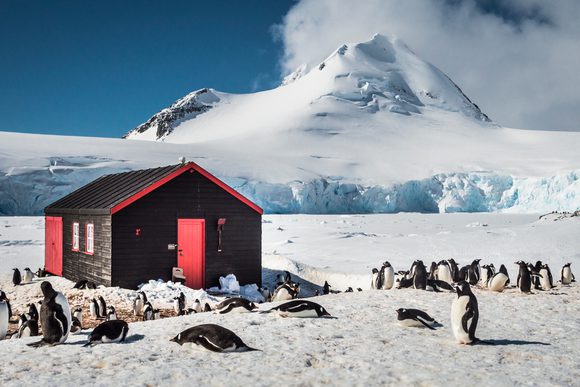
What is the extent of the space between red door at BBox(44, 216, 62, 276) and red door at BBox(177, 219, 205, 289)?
5.96 m

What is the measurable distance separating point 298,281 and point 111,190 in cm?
774

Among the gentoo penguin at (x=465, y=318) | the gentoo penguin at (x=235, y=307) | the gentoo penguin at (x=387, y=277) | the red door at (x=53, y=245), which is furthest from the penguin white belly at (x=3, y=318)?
the red door at (x=53, y=245)

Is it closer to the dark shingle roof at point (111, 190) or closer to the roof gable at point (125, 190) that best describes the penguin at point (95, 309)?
the roof gable at point (125, 190)

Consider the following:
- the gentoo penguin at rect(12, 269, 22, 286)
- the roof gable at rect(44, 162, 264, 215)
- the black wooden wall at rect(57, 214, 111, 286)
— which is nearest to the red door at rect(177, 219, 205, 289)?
the roof gable at rect(44, 162, 264, 215)

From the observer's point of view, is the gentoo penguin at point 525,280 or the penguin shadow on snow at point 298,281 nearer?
the gentoo penguin at point 525,280

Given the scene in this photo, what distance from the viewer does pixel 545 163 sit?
77.8m

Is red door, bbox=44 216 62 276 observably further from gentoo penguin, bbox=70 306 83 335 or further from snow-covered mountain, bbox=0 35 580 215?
snow-covered mountain, bbox=0 35 580 215

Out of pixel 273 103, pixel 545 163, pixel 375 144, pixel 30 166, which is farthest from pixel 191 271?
pixel 273 103

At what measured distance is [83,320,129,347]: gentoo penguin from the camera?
7.21 metres

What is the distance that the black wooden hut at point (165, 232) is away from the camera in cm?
1539

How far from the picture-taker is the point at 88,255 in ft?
54.6

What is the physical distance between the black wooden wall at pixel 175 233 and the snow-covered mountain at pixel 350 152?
115 ft

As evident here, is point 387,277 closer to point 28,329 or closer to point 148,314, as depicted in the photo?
point 148,314

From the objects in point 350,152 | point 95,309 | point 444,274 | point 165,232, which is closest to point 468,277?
point 444,274
